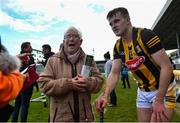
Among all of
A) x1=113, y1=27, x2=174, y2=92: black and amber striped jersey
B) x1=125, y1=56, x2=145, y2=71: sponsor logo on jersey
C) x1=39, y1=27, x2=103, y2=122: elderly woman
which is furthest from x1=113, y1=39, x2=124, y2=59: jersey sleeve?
x1=39, y1=27, x2=103, y2=122: elderly woman

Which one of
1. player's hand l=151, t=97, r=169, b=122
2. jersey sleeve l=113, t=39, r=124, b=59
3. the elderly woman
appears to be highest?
jersey sleeve l=113, t=39, r=124, b=59

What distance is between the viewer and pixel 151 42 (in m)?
4.81

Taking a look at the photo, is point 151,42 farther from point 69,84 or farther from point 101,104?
point 69,84

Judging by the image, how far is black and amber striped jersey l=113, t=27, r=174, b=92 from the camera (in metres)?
4.83

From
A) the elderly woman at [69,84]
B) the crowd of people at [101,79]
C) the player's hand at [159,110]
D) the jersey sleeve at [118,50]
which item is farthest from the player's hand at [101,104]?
the jersey sleeve at [118,50]

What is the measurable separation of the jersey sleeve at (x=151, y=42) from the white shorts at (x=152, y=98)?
2.13 feet

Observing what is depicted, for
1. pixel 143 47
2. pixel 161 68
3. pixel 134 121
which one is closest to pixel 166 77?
pixel 161 68

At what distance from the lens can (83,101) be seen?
16.4 ft

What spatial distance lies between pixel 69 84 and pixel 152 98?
45.2 inches

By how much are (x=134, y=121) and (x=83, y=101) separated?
5.20 metres

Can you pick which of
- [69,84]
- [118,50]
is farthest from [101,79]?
[69,84]

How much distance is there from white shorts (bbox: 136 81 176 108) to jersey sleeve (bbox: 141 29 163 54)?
650 mm

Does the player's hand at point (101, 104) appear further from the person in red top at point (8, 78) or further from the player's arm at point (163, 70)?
the person in red top at point (8, 78)

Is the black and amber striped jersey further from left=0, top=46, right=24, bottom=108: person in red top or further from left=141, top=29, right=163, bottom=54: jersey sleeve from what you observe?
left=0, top=46, right=24, bottom=108: person in red top
